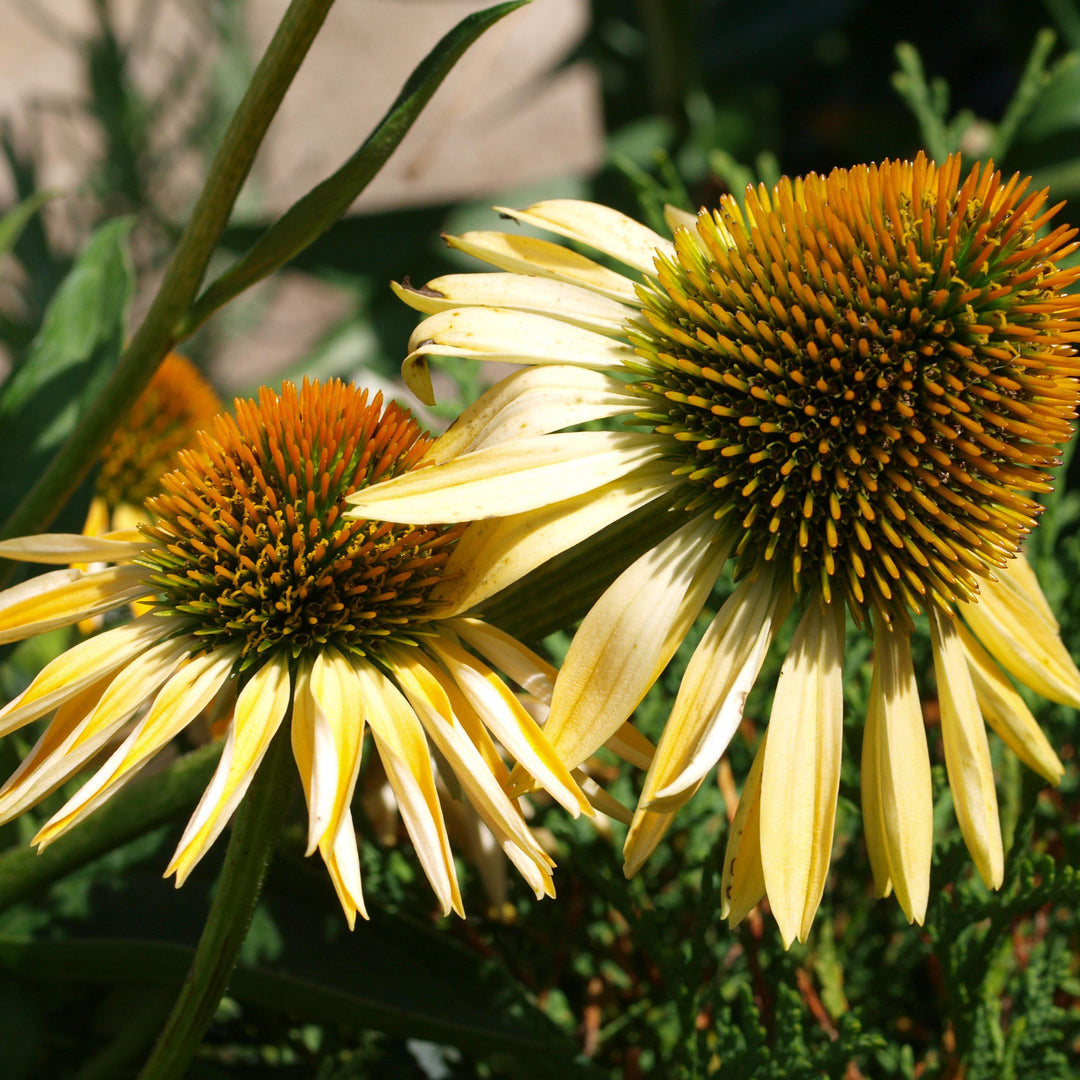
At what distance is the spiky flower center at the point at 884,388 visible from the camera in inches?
18.6

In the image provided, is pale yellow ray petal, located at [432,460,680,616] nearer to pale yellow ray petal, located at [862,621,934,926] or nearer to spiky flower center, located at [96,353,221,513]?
pale yellow ray petal, located at [862,621,934,926]

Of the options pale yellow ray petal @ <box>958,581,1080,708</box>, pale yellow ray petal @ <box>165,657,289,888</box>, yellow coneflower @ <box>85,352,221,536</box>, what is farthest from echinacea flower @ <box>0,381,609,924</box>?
yellow coneflower @ <box>85,352,221,536</box>

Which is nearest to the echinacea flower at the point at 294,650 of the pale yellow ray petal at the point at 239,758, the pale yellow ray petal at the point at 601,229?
the pale yellow ray petal at the point at 239,758

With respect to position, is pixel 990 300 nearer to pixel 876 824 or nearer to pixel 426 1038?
pixel 876 824

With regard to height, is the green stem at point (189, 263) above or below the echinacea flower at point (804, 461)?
above

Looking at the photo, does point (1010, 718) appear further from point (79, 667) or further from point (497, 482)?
point (79, 667)

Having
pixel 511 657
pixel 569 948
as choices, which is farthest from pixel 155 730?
pixel 569 948

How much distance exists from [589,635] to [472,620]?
57 millimetres

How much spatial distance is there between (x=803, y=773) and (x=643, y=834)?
0.07 meters

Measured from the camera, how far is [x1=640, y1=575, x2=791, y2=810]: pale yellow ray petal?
1.34 ft

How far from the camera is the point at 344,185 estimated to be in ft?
1.63

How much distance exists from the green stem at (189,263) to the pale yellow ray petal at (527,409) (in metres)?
0.15

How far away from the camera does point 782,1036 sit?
0.51m

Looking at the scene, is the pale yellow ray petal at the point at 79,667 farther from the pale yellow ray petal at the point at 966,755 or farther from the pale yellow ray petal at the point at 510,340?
the pale yellow ray petal at the point at 966,755
